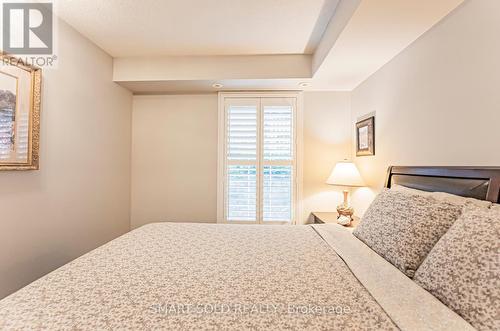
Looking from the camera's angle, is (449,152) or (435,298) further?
(449,152)

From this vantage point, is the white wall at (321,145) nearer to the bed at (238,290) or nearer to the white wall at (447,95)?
the white wall at (447,95)

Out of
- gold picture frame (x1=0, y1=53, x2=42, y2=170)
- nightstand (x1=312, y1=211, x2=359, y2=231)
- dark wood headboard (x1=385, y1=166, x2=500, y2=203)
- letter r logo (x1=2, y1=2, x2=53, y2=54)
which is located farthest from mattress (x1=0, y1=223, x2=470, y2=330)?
letter r logo (x1=2, y1=2, x2=53, y2=54)

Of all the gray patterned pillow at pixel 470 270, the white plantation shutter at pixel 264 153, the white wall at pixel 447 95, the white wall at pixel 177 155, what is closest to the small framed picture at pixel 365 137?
the white wall at pixel 447 95

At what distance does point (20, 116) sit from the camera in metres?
1.68

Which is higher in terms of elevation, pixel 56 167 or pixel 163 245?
pixel 56 167

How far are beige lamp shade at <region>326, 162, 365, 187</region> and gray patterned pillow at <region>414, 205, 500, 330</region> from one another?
1513 millimetres

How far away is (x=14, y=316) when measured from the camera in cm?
77

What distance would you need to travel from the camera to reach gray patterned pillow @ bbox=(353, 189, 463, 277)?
110 centimetres

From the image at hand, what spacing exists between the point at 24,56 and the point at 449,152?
119 inches

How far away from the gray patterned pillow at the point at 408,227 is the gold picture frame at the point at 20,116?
2.40m

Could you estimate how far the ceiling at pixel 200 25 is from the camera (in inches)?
73.2

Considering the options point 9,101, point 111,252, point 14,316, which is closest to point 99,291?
point 14,316

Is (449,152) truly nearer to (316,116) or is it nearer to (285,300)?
(285,300)

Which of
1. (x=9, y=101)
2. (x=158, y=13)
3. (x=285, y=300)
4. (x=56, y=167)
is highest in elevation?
(x=158, y=13)
